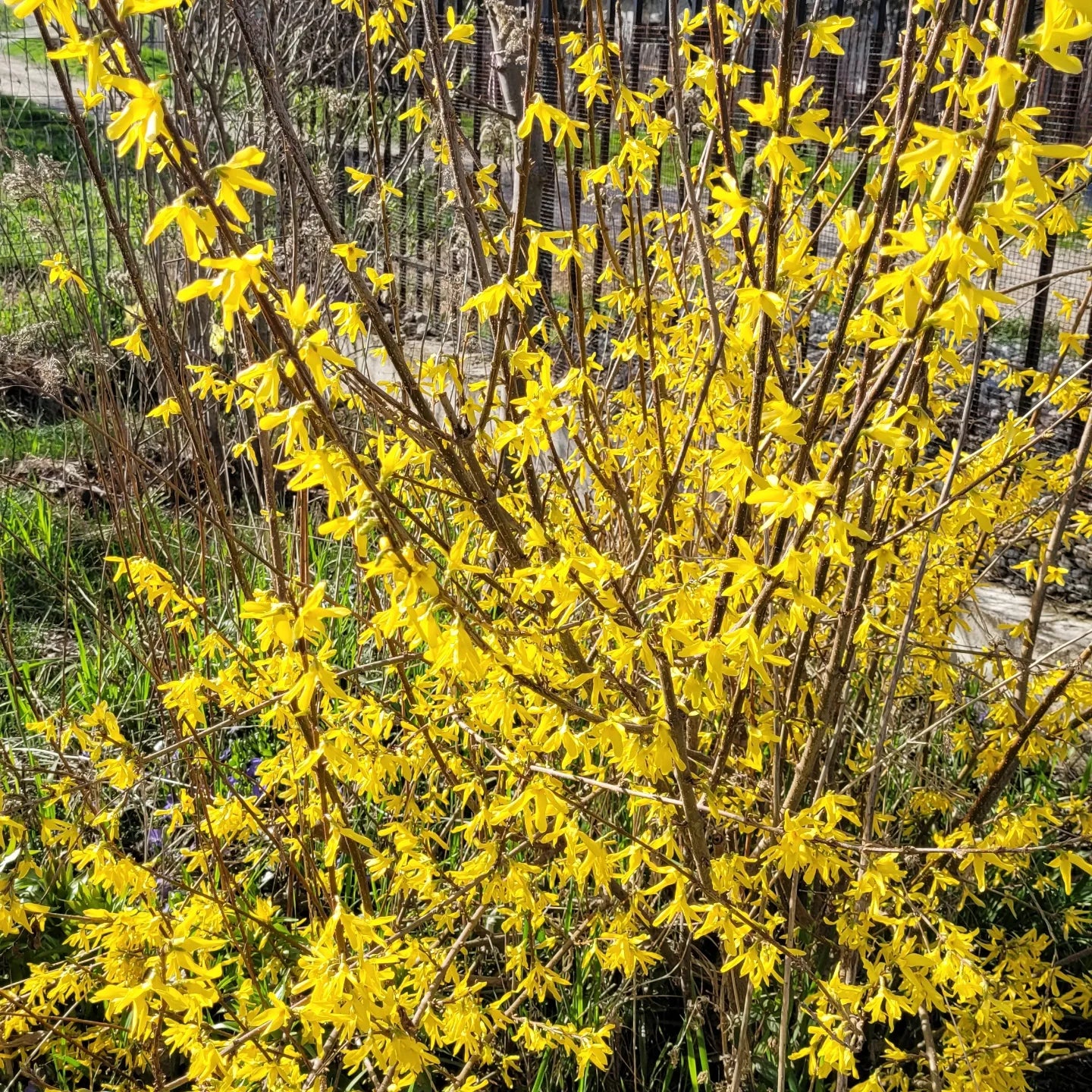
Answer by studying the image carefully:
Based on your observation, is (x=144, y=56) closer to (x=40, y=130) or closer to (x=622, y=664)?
(x=622, y=664)

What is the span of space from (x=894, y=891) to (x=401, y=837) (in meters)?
0.92

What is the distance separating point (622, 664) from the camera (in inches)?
65.4

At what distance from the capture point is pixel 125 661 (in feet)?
12.8

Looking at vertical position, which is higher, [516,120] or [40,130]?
[516,120]

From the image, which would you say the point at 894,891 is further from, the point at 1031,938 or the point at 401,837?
the point at 401,837

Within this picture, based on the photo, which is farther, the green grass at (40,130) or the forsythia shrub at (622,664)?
the green grass at (40,130)

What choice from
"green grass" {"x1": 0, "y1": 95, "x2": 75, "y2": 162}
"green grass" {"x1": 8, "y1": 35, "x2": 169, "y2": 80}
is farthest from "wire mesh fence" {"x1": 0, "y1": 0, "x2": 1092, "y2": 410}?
"green grass" {"x1": 0, "y1": 95, "x2": 75, "y2": 162}

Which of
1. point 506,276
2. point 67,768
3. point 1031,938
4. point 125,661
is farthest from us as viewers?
point 125,661

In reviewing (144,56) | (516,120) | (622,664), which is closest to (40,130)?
(144,56)

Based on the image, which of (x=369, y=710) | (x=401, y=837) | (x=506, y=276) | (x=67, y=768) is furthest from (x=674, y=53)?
(x=67, y=768)

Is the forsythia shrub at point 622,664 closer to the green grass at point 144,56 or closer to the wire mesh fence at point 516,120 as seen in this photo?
the wire mesh fence at point 516,120

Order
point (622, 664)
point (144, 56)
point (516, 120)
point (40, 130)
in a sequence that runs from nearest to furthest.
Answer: point (622, 664) → point (516, 120) → point (144, 56) → point (40, 130)

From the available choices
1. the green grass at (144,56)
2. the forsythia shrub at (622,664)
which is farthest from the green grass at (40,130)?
the forsythia shrub at (622,664)

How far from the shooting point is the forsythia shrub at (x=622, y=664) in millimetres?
1576
